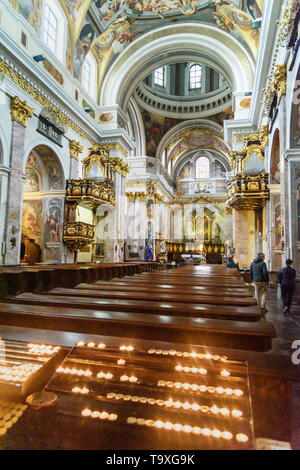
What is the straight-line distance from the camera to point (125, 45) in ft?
44.2

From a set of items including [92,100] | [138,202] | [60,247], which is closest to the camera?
[60,247]

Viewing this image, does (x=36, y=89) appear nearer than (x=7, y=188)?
No

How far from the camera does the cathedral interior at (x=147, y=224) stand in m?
0.78

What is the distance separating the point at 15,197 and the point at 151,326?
774 centimetres

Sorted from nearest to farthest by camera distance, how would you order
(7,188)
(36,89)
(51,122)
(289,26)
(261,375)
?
(261,375), (289,26), (7,188), (36,89), (51,122)

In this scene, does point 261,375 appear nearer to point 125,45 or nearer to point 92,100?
point 92,100

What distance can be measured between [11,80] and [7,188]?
3137 millimetres

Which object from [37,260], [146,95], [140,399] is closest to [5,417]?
[140,399]

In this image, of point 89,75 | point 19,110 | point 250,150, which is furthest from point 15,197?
point 250,150

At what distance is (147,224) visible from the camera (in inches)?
757

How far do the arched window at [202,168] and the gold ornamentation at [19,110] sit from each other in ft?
70.1

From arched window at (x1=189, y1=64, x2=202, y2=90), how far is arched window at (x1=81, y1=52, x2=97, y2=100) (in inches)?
462

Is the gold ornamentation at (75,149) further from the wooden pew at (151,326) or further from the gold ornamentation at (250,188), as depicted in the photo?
the wooden pew at (151,326)

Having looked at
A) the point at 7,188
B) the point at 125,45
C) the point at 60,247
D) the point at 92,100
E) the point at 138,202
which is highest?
the point at 125,45
